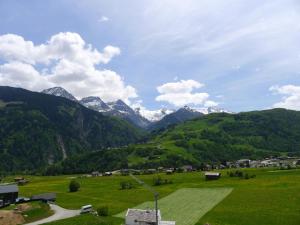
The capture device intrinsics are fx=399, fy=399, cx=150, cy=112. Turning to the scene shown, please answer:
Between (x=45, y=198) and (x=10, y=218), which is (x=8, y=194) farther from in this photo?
(x=10, y=218)

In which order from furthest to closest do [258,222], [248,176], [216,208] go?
[248,176] < [216,208] < [258,222]

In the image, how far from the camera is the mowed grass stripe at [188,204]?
94250 millimetres

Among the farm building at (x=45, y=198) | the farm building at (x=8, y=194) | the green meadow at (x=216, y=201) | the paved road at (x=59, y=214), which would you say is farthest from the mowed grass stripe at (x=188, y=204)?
the farm building at (x=8, y=194)

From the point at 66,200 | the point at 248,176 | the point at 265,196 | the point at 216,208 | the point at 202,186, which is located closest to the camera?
the point at 216,208

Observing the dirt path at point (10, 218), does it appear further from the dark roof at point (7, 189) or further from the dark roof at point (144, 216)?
the dark roof at point (7, 189)

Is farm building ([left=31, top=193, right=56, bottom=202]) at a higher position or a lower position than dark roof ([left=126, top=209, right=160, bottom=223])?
higher

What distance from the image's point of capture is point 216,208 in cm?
10450

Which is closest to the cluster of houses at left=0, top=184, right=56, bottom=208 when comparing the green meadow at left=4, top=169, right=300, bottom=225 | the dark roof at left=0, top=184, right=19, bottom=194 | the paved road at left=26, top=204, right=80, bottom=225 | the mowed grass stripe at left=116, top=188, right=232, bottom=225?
the dark roof at left=0, top=184, right=19, bottom=194

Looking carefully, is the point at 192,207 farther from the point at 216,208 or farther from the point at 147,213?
the point at 147,213

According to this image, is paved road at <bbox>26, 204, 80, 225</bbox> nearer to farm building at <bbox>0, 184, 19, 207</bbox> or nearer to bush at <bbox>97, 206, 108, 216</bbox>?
bush at <bbox>97, 206, 108, 216</bbox>

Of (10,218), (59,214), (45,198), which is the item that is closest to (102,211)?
(59,214)

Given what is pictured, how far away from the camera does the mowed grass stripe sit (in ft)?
309

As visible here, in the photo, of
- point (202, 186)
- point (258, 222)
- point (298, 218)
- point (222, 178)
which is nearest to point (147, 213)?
point (258, 222)

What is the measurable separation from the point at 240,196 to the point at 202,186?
111ft
